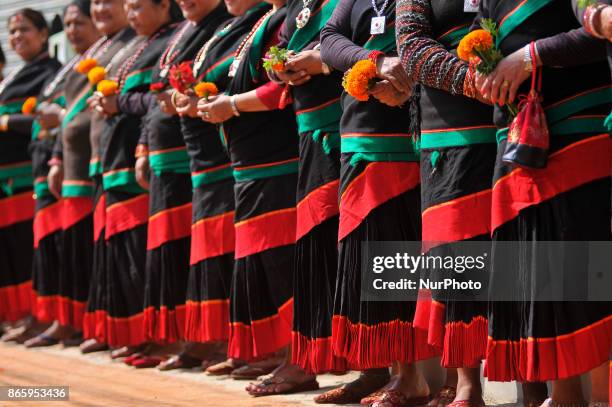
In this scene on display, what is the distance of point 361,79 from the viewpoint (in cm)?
475

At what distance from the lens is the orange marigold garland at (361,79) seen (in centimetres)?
475

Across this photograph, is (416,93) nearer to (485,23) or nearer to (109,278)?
(485,23)

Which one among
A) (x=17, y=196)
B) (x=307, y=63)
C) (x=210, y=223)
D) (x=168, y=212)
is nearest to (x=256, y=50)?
(x=307, y=63)

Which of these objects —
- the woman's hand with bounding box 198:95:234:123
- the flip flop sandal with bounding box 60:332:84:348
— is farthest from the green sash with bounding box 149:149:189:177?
the flip flop sandal with bounding box 60:332:84:348

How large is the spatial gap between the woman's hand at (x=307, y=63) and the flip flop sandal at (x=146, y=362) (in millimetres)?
2509

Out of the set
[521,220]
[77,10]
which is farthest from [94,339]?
[521,220]

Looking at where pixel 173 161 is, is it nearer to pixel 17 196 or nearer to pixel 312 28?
pixel 312 28

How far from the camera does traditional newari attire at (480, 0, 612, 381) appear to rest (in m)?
3.99

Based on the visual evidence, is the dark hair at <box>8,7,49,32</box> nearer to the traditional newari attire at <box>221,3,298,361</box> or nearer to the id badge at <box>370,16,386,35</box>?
the traditional newari attire at <box>221,3,298,361</box>

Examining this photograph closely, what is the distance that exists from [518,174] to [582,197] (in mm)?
237

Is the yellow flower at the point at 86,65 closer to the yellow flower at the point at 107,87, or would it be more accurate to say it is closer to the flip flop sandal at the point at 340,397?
the yellow flower at the point at 107,87

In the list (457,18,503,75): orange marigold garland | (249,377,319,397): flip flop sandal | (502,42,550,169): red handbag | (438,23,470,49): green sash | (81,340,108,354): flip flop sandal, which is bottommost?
(81,340,108,354): flip flop sandal

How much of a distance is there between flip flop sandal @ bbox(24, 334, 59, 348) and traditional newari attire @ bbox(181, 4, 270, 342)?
Answer: 2.26m

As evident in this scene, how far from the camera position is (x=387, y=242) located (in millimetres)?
4980
